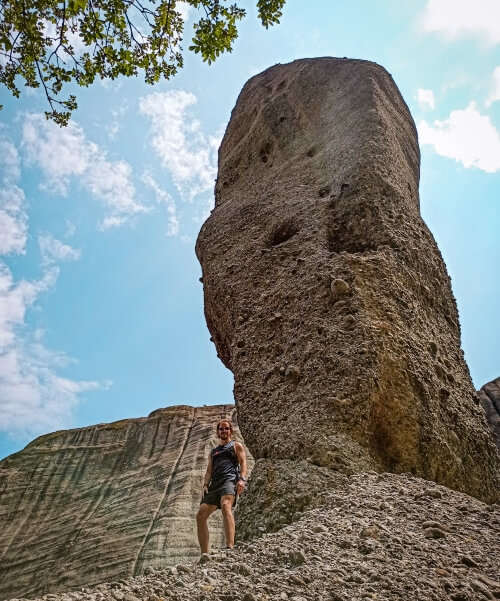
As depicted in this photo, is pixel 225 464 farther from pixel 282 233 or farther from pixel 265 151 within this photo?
pixel 265 151

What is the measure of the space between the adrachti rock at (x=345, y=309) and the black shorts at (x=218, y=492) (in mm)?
429

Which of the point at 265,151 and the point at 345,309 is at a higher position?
the point at 265,151

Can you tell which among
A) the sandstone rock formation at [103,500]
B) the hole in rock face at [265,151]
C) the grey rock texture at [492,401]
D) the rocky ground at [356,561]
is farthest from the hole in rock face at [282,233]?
the sandstone rock formation at [103,500]

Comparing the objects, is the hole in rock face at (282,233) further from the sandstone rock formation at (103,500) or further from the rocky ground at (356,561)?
the sandstone rock formation at (103,500)

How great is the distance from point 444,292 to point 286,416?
267cm

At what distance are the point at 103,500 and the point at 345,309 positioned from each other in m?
14.7

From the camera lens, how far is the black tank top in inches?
170

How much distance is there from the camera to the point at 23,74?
548 centimetres

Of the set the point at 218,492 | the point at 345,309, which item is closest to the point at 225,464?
the point at 218,492

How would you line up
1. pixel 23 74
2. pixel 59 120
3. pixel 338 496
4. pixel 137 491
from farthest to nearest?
pixel 137 491 → pixel 59 120 → pixel 23 74 → pixel 338 496

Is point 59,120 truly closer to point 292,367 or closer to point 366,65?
point 292,367

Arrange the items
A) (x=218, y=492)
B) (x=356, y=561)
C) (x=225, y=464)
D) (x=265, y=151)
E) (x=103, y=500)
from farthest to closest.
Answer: (x=103, y=500) < (x=265, y=151) < (x=225, y=464) < (x=218, y=492) < (x=356, y=561)

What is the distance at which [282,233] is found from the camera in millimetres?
5785

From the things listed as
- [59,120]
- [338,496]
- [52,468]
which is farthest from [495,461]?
[52,468]
